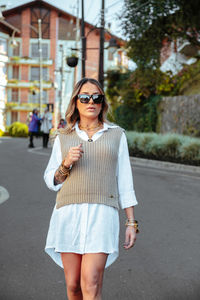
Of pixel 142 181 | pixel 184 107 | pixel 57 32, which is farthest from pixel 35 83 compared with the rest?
pixel 142 181

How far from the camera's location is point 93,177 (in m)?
2.77

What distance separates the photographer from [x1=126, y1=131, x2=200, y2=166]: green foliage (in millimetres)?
15695

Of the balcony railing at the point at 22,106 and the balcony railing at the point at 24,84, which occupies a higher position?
the balcony railing at the point at 24,84

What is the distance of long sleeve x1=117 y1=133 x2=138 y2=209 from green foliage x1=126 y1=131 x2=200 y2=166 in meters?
12.6

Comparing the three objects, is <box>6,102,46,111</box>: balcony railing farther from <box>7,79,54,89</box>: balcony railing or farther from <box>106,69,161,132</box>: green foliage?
<box>106,69,161,132</box>: green foliage

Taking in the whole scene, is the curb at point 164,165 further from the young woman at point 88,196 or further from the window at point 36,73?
the window at point 36,73

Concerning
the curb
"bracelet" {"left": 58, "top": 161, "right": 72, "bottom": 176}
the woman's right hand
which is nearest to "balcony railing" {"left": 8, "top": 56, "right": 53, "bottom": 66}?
the curb

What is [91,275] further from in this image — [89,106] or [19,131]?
[19,131]

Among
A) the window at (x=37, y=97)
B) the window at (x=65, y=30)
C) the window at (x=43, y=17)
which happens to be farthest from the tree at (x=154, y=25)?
the window at (x=37, y=97)

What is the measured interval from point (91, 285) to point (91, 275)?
0.06 metres

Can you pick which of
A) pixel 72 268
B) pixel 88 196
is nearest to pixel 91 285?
pixel 72 268

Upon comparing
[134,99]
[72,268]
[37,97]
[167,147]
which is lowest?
[167,147]

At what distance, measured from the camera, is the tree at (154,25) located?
19875 millimetres

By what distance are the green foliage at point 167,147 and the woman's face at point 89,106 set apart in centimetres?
1264
